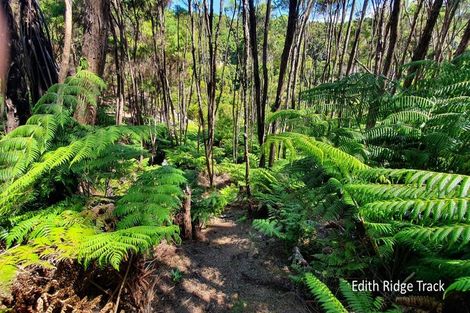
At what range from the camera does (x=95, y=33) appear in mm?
2564

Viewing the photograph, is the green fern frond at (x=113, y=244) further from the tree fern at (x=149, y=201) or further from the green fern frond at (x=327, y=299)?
the green fern frond at (x=327, y=299)

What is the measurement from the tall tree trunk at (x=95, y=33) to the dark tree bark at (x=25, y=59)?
809mm

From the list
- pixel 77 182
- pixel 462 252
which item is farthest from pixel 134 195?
pixel 462 252

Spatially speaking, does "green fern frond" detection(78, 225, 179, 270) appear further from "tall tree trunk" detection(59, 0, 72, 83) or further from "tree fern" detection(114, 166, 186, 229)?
"tall tree trunk" detection(59, 0, 72, 83)

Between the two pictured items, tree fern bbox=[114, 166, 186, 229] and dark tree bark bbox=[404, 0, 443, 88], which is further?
dark tree bark bbox=[404, 0, 443, 88]

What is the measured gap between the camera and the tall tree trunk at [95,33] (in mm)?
2518

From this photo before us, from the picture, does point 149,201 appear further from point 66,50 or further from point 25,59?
point 25,59

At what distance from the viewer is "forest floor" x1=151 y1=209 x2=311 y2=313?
7.00 feet

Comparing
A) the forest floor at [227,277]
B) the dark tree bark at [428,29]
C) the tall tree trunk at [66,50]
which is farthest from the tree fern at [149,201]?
the dark tree bark at [428,29]

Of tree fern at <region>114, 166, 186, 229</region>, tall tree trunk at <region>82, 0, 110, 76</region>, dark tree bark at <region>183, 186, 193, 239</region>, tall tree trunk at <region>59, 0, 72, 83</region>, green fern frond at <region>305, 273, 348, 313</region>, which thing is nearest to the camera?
green fern frond at <region>305, 273, 348, 313</region>

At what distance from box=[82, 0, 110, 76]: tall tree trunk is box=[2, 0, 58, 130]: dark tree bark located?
0.81 metres

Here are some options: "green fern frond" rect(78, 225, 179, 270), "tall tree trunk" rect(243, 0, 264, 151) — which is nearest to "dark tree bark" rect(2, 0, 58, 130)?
"green fern frond" rect(78, 225, 179, 270)

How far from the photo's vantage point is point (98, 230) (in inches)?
68.3

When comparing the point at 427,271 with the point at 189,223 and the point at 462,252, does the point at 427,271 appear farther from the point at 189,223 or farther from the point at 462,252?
the point at 189,223
